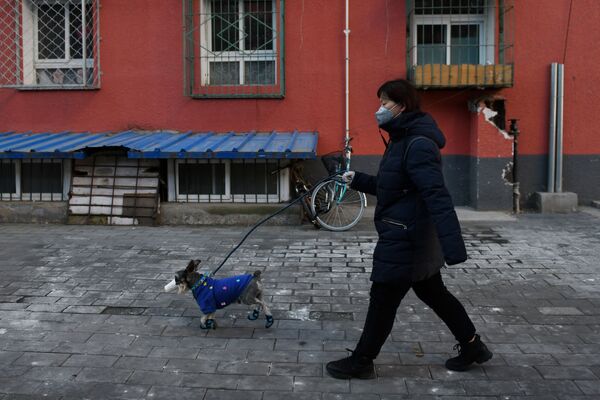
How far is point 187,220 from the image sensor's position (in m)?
9.33

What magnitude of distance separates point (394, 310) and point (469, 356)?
61 cm

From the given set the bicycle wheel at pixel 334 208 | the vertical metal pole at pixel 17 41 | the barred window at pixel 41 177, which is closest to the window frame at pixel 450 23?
the bicycle wheel at pixel 334 208

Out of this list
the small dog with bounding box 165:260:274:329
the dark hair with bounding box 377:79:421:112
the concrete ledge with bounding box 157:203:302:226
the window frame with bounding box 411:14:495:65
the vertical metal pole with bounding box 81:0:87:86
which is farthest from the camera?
the window frame with bounding box 411:14:495:65

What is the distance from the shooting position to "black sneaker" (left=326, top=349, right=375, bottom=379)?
3959 mm

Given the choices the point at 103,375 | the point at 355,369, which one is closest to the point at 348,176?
the point at 355,369

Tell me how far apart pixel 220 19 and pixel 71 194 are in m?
3.81

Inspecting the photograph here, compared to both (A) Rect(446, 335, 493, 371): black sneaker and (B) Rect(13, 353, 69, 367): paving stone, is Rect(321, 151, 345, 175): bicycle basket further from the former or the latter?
(B) Rect(13, 353, 69, 367): paving stone

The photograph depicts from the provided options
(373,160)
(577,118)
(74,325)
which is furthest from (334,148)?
(74,325)

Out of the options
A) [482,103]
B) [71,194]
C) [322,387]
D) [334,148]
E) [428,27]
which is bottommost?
[322,387]

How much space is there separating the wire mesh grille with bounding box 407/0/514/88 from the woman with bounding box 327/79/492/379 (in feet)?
19.8

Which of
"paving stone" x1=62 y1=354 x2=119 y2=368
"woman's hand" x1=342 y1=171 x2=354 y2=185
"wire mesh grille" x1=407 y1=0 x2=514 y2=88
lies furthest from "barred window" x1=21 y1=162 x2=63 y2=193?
"woman's hand" x1=342 y1=171 x2=354 y2=185

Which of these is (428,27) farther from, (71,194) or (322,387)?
(322,387)

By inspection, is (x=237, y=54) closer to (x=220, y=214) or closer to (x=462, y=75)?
(x=220, y=214)

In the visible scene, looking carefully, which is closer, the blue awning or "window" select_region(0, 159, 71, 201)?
the blue awning
